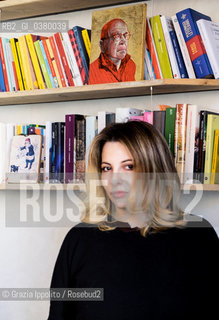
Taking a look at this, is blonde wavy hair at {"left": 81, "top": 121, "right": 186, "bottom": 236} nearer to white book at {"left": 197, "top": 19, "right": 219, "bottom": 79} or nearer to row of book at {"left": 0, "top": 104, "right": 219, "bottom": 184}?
row of book at {"left": 0, "top": 104, "right": 219, "bottom": 184}

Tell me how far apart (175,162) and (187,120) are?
0.52 feet

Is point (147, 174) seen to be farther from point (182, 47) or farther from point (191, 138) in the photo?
point (182, 47)

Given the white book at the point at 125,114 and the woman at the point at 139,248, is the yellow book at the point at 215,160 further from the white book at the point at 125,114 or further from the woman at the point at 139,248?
the white book at the point at 125,114

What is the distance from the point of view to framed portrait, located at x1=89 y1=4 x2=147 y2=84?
1572mm

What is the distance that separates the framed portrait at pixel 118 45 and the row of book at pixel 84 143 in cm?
15

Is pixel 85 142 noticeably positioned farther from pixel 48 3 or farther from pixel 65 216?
pixel 48 3

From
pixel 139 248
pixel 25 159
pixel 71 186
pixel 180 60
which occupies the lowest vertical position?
pixel 139 248

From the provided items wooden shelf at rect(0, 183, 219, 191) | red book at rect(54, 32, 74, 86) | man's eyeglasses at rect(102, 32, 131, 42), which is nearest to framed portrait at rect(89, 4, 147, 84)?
man's eyeglasses at rect(102, 32, 131, 42)

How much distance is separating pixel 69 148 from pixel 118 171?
0.35 metres

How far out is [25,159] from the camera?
1.81 meters

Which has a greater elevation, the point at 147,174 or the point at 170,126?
the point at 170,126

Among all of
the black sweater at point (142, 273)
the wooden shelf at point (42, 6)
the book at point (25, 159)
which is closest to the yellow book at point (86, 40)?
the wooden shelf at point (42, 6)

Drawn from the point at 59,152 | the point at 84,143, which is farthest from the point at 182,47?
the point at 59,152

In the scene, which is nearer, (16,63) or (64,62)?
(64,62)
